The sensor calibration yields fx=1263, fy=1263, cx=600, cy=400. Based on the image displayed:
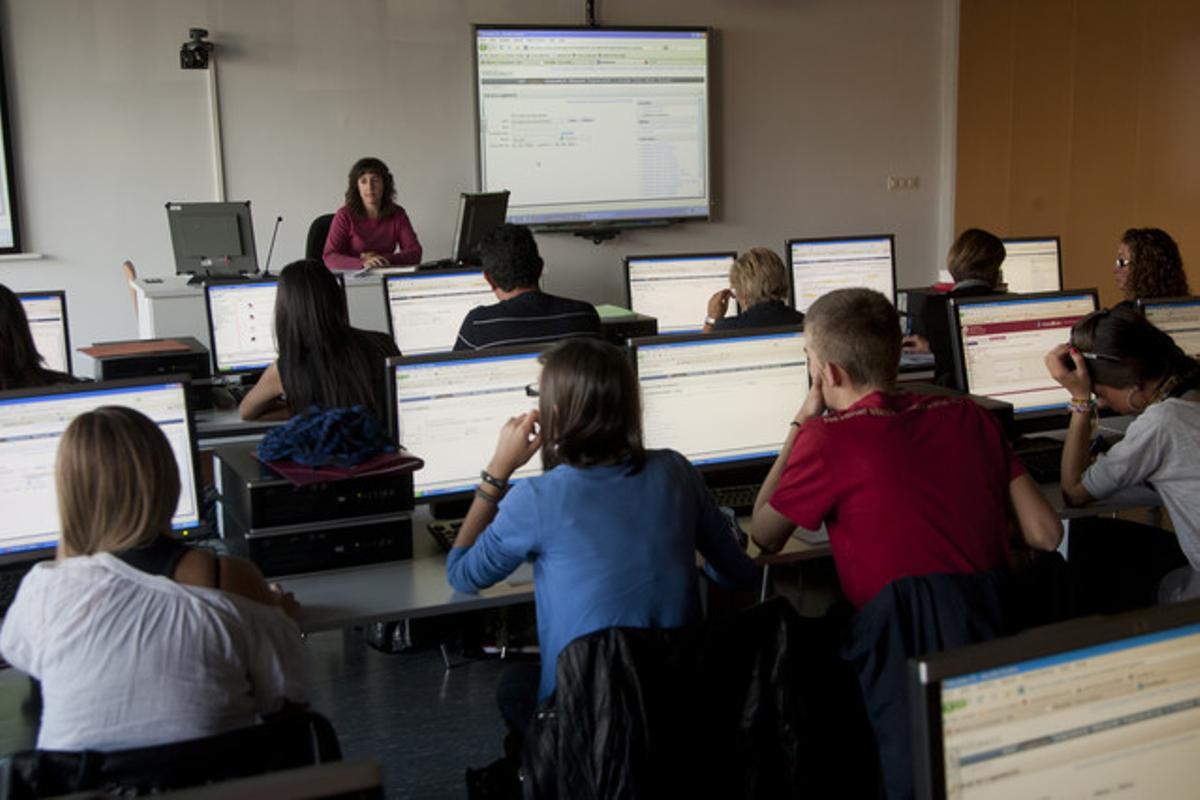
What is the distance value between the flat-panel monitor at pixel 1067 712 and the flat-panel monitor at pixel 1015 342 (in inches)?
104

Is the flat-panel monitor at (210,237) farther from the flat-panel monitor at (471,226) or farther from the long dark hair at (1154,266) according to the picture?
the long dark hair at (1154,266)

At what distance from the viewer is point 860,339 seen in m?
2.50

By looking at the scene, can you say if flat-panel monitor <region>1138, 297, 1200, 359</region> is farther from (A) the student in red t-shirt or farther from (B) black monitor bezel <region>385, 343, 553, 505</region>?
(B) black monitor bezel <region>385, 343, 553, 505</region>

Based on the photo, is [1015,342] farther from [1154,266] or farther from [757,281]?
[1154,266]

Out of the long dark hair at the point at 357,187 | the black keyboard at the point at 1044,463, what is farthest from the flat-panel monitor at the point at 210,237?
the black keyboard at the point at 1044,463

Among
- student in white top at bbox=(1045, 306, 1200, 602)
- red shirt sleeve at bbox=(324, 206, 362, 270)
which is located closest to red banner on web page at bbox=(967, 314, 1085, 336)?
student in white top at bbox=(1045, 306, 1200, 602)

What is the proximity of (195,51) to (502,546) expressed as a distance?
5.37 m

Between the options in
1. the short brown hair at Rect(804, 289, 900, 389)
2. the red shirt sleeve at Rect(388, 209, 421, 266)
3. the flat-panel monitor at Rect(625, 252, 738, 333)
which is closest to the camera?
the short brown hair at Rect(804, 289, 900, 389)

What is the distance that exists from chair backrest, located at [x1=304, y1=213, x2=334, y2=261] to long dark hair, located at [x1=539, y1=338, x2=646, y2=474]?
483 cm

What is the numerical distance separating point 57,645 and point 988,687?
1.34m

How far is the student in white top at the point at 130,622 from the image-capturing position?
5.90 feet

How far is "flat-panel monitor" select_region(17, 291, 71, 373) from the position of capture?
175 inches

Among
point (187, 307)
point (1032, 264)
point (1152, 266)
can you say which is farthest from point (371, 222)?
point (1152, 266)

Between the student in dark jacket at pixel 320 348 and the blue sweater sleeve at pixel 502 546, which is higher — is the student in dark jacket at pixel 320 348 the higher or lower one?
the higher one
